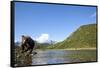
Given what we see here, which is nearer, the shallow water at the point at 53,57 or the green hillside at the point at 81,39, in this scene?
the shallow water at the point at 53,57

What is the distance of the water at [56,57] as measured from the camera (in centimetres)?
280

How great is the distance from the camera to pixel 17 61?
9.00 feet

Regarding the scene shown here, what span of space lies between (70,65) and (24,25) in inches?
29.6

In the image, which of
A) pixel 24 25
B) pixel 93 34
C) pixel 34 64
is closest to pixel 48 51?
pixel 34 64

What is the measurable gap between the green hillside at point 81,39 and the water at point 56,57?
7 cm

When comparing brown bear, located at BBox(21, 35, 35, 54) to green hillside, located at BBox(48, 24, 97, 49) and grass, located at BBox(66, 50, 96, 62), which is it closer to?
green hillside, located at BBox(48, 24, 97, 49)

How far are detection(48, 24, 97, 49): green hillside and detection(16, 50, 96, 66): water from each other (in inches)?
2.8

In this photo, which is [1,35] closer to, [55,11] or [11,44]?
[11,44]

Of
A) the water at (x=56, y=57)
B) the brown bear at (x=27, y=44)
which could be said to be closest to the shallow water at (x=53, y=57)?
the water at (x=56, y=57)

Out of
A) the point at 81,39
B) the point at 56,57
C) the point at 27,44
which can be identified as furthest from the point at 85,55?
the point at 27,44

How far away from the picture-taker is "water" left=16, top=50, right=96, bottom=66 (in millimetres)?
2803

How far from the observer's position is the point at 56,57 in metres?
2.91

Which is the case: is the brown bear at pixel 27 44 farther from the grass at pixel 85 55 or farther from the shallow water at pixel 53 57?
the grass at pixel 85 55

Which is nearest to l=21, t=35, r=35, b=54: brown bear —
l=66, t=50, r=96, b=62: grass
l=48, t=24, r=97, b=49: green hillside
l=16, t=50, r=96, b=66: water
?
l=16, t=50, r=96, b=66: water
